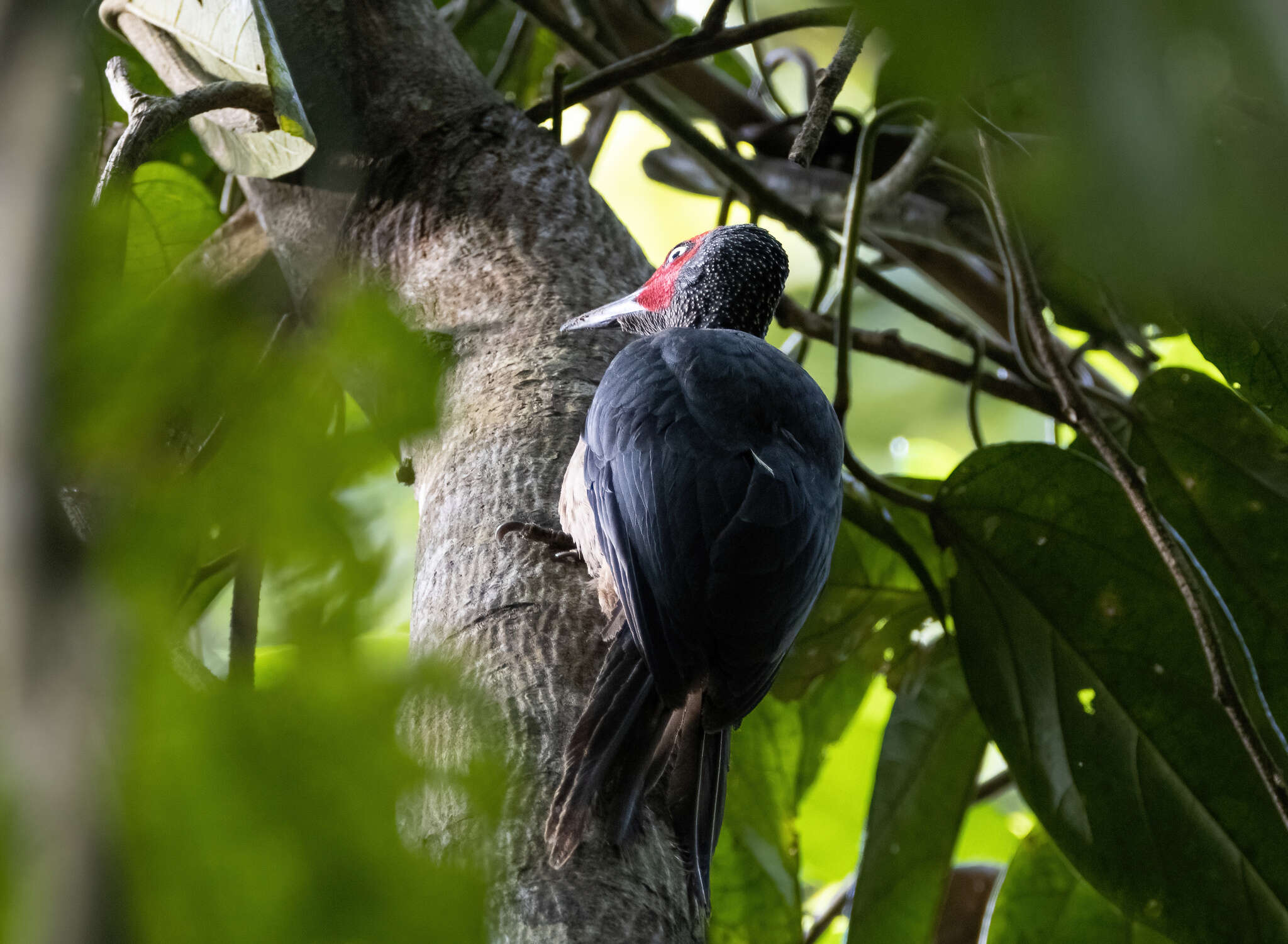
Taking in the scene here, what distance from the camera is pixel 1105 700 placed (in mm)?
1791

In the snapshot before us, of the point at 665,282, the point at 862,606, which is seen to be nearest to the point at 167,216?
the point at 665,282

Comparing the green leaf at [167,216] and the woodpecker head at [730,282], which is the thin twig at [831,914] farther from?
the green leaf at [167,216]

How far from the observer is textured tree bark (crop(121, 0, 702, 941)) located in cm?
95

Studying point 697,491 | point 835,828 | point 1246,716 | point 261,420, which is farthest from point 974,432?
point 261,420

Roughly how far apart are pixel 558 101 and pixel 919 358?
86 centimetres

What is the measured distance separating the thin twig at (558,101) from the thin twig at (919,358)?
25.3 inches

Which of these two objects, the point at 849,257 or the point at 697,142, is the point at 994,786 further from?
the point at 697,142

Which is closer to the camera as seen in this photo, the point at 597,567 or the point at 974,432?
the point at 597,567

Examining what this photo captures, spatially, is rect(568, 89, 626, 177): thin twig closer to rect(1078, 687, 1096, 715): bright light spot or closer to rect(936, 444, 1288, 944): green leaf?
rect(936, 444, 1288, 944): green leaf

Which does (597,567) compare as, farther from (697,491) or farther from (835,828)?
(835,828)

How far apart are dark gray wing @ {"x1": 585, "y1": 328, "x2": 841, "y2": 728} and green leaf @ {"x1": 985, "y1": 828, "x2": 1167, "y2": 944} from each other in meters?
0.95

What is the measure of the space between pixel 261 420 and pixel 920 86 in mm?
262

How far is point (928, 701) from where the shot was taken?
2047 millimetres

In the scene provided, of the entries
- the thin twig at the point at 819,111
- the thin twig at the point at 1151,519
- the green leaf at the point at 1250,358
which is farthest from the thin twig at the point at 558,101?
the green leaf at the point at 1250,358
